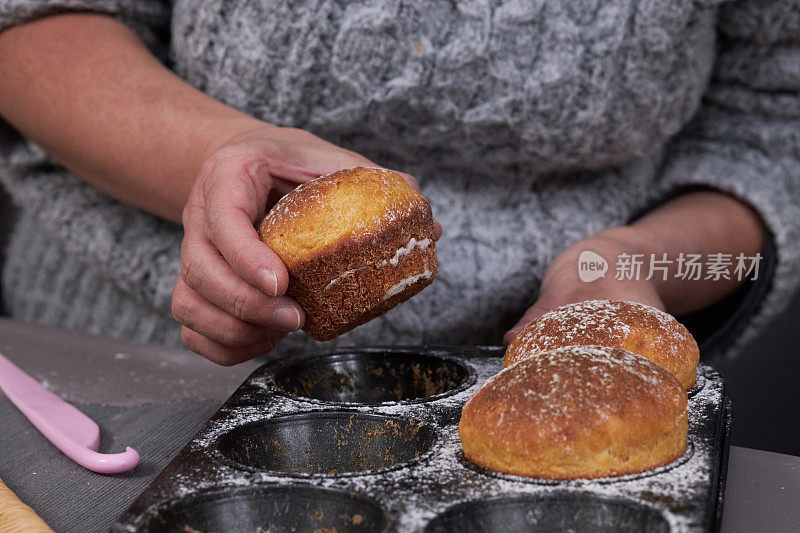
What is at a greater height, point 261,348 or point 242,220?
point 242,220

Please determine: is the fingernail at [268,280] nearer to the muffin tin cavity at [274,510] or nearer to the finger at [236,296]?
the finger at [236,296]

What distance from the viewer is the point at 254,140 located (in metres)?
1.12

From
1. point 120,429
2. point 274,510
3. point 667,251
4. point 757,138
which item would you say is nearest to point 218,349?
point 120,429

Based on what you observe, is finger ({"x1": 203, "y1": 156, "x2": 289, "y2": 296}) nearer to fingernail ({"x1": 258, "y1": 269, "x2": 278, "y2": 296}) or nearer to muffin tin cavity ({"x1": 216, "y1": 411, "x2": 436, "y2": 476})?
fingernail ({"x1": 258, "y1": 269, "x2": 278, "y2": 296})

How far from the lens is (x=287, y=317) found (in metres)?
0.98

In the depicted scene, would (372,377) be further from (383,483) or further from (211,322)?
(383,483)

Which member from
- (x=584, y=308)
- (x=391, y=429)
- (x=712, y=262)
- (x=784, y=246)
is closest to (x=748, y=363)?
(x=784, y=246)

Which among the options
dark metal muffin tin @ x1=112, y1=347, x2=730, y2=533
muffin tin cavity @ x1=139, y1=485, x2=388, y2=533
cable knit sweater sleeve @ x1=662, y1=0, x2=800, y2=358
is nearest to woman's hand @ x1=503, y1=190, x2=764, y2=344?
cable knit sweater sleeve @ x1=662, y1=0, x2=800, y2=358

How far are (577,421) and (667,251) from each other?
70 cm

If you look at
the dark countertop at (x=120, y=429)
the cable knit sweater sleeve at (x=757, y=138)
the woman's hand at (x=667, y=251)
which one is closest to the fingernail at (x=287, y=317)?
the dark countertop at (x=120, y=429)

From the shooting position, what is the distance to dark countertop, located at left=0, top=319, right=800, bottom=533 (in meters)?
0.85

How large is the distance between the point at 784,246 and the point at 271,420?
1.12 meters

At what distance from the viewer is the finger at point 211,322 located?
3.47 feet

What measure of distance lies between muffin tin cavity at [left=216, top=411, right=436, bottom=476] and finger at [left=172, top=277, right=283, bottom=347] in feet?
0.61
